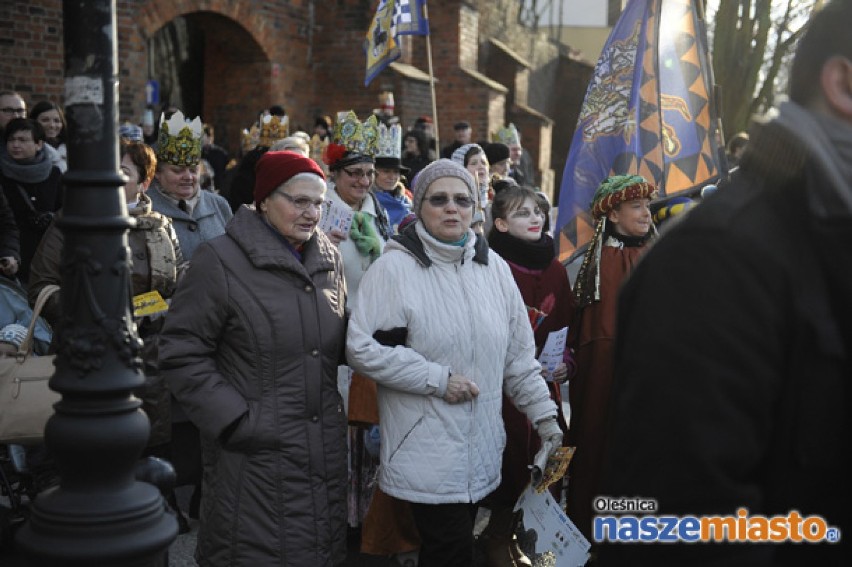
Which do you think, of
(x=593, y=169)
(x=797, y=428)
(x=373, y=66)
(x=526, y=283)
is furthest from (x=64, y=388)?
(x=373, y=66)

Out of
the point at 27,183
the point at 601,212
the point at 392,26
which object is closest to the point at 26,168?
the point at 27,183

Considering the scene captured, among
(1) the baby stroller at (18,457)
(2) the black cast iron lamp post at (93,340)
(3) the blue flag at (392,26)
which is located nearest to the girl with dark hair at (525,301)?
(1) the baby stroller at (18,457)

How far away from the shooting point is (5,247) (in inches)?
247

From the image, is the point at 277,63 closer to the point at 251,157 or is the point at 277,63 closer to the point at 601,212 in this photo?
the point at 251,157

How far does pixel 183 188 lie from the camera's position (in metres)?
5.52

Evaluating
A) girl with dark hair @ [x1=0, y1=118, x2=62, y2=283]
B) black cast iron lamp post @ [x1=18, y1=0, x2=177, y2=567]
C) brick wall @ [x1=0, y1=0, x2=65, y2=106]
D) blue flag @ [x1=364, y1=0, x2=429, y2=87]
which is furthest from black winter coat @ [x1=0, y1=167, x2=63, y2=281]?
black cast iron lamp post @ [x1=18, y1=0, x2=177, y2=567]

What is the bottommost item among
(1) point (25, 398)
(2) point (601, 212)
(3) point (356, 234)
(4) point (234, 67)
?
(1) point (25, 398)

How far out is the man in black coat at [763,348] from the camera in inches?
62.7

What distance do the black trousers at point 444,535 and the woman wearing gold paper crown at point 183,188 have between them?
2198 millimetres

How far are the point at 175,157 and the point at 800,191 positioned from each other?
14.6 ft

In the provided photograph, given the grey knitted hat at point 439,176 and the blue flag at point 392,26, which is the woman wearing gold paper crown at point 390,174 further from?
the blue flag at point 392,26

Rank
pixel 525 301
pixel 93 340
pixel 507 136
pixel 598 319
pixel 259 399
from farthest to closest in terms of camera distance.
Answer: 1. pixel 507 136
2. pixel 525 301
3. pixel 598 319
4. pixel 259 399
5. pixel 93 340

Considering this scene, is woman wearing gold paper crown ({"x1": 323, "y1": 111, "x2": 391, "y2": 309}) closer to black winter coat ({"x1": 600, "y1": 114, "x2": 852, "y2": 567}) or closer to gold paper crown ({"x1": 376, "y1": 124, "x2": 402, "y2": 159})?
gold paper crown ({"x1": 376, "y1": 124, "x2": 402, "y2": 159})

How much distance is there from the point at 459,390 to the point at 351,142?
2.88 metres
